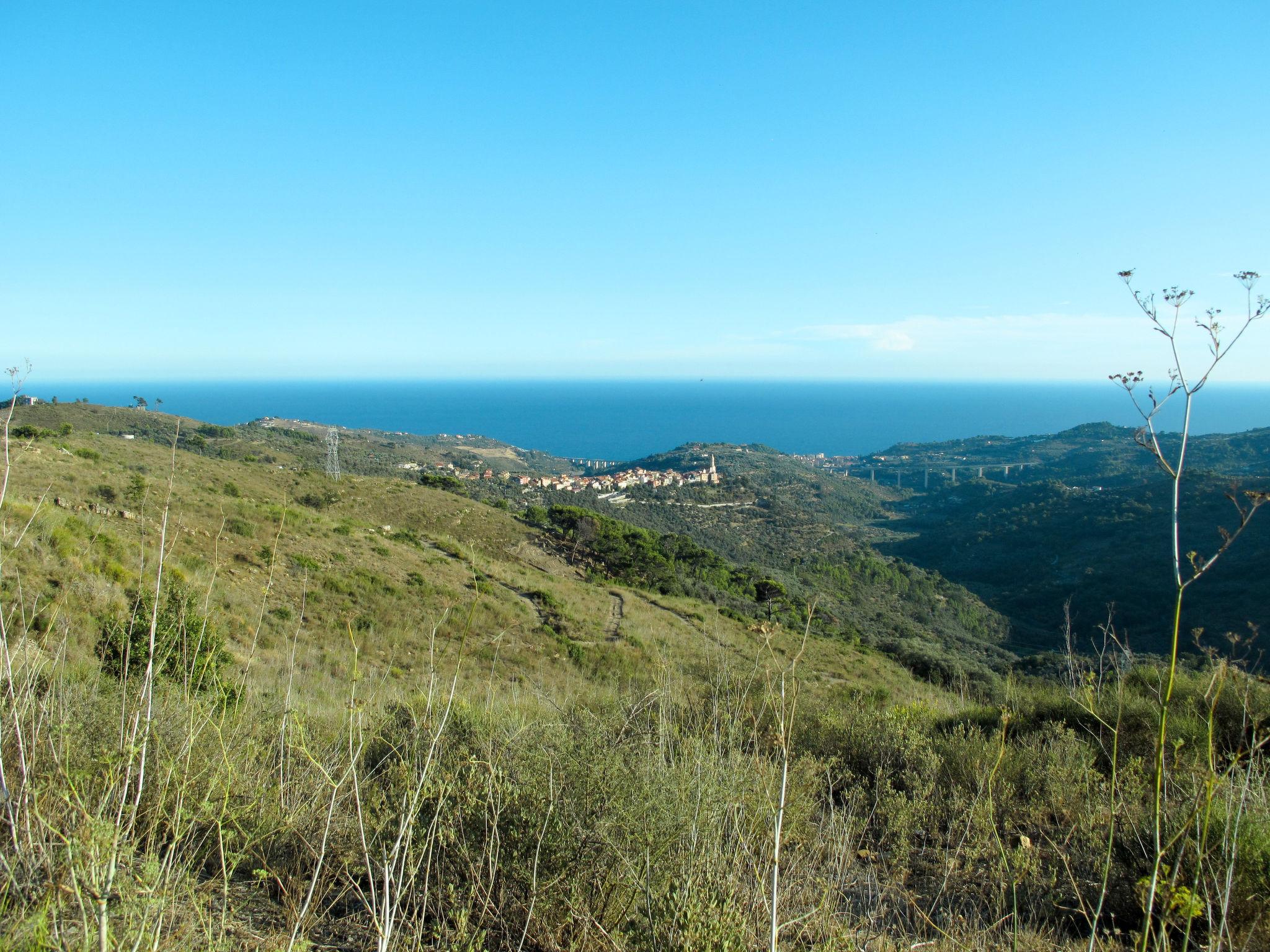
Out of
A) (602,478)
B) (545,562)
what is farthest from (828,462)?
(545,562)

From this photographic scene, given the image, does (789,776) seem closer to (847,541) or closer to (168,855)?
(168,855)

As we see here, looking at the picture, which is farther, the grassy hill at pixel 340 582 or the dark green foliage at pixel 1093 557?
the dark green foliage at pixel 1093 557

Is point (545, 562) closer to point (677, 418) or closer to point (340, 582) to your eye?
point (340, 582)

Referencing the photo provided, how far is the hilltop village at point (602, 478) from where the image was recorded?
144 ft

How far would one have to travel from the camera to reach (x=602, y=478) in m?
56.0

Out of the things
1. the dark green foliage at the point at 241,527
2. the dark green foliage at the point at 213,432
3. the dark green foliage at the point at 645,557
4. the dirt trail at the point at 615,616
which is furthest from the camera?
the dark green foliage at the point at 213,432

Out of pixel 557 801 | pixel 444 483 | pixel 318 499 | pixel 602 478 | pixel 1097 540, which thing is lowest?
pixel 1097 540

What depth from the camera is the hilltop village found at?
Answer: 144 ft

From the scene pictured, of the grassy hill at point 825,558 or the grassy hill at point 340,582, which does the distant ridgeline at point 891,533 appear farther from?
the grassy hill at point 340,582

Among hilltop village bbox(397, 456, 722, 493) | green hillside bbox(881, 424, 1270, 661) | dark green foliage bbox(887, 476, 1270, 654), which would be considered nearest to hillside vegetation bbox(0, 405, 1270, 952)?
green hillside bbox(881, 424, 1270, 661)

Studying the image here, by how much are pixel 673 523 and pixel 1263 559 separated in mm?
25565

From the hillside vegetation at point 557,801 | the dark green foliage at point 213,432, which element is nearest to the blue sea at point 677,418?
the dark green foliage at point 213,432

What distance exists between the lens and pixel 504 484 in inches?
1698

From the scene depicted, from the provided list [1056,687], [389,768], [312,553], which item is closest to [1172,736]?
[1056,687]
